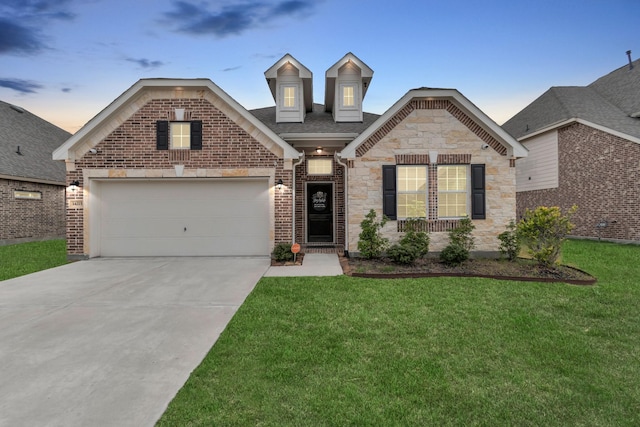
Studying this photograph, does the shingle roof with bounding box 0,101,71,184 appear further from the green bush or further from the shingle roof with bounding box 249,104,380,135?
the green bush

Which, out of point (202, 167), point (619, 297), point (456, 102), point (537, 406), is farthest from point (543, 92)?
point (537, 406)

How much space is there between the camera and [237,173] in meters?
9.27

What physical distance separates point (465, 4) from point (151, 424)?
1642 centimetres

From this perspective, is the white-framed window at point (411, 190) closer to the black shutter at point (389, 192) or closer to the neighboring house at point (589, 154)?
the black shutter at point (389, 192)

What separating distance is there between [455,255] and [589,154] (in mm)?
11264

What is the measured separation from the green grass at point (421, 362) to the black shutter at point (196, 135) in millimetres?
5744

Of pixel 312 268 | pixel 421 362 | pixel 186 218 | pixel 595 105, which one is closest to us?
pixel 421 362

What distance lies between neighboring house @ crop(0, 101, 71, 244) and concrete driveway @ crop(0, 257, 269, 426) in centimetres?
894

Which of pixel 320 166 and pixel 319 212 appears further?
pixel 319 212

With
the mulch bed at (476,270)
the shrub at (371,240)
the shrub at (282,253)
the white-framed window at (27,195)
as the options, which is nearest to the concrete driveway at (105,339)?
the shrub at (282,253)

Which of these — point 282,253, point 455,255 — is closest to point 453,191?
point 455,255

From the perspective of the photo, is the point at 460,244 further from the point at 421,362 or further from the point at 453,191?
the point at 421,362

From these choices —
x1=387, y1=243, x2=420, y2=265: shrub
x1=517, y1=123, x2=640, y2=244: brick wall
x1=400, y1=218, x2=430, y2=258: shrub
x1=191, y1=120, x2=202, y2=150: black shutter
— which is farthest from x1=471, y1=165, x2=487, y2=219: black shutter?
x1=517, y1=123, x2=640, y2=244: brick wall

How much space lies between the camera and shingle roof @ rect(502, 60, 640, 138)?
14031 millimetres
